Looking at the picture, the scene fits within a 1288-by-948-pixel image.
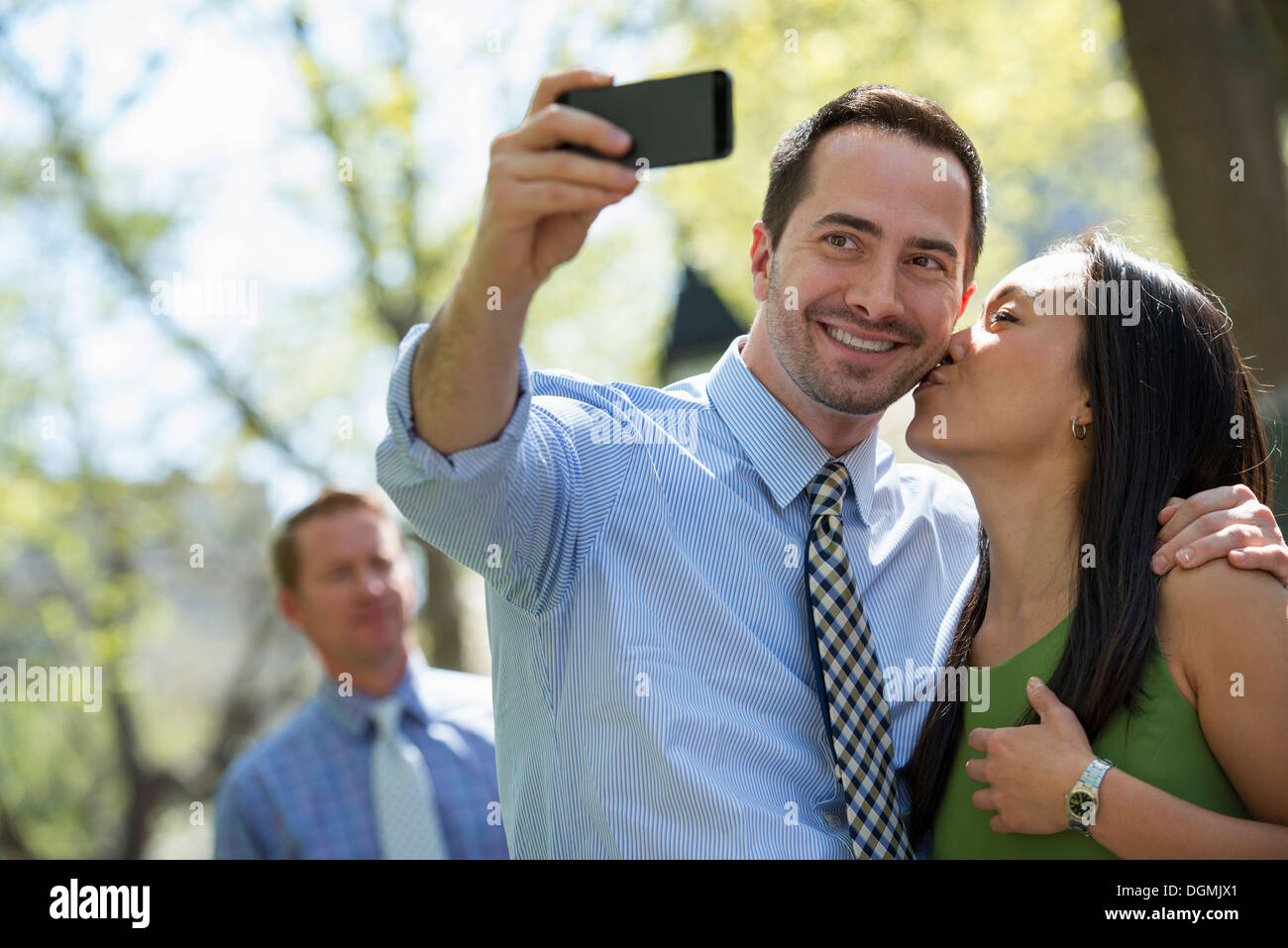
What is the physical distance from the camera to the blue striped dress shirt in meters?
2.39

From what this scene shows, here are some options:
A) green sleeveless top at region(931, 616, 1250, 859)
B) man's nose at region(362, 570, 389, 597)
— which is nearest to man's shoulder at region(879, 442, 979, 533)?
green sleeveless top at region(931, 616, 1250, 859)

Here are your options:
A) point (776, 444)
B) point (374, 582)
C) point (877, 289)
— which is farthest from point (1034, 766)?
point (374, 582)

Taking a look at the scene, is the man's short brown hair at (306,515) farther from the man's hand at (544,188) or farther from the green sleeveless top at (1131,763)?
the man's hand at (544,188)

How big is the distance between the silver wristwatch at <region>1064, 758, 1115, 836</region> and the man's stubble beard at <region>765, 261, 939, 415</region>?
A: 950 mm

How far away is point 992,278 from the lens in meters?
14.3

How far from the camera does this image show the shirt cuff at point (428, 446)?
6.84ft

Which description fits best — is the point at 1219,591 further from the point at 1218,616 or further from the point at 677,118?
the point at 677,118

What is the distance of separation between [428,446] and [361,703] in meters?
3.01

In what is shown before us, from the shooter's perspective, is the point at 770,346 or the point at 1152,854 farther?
the point at 770,346

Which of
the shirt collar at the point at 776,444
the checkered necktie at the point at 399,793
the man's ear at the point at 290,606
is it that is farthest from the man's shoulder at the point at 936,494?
the man's ear at the point at 290,606

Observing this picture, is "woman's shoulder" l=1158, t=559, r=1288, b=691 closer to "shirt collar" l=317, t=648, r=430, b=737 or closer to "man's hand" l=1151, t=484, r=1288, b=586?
"man's hand" l=1151, t=484, r=1288, b=586
